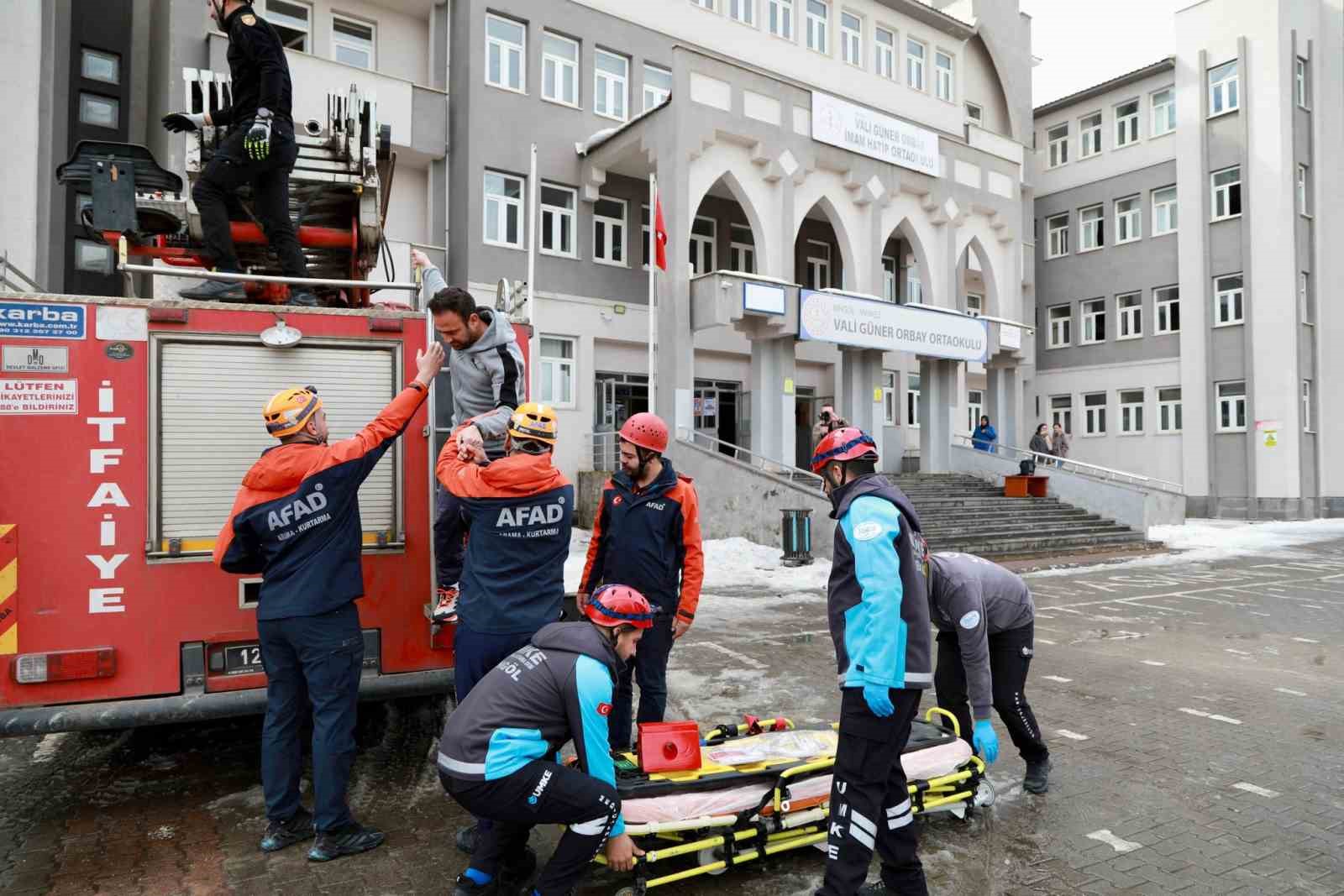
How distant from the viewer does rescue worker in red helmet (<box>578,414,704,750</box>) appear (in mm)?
4625

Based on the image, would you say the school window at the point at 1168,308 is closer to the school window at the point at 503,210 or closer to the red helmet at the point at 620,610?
the school window at the point at 503,210

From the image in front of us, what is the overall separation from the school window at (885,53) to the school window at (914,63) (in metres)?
0.59

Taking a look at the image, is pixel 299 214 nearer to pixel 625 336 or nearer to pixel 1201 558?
pixel 625 336

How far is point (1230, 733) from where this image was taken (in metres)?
5.70

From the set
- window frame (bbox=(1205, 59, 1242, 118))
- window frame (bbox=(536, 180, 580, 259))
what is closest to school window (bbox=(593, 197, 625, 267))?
window frame (bbox=(536, 180, 580, 259))

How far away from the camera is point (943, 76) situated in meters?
29.0

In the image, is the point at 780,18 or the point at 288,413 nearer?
the point at 288,413

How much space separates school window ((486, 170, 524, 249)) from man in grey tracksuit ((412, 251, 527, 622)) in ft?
52.5

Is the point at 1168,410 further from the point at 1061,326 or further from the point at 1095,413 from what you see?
the point at 1061,326

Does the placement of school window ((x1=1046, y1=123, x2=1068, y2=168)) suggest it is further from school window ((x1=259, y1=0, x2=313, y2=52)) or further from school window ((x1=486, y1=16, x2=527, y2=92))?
school window ((x1=259, y1=0, x2=313, y2=52))

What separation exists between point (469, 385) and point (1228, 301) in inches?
1199

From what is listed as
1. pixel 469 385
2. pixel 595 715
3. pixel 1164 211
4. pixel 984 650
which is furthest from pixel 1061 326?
pixel 595 715

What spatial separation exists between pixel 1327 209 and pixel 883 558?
1289 inches

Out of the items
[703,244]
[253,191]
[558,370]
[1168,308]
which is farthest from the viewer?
[1168,308]
